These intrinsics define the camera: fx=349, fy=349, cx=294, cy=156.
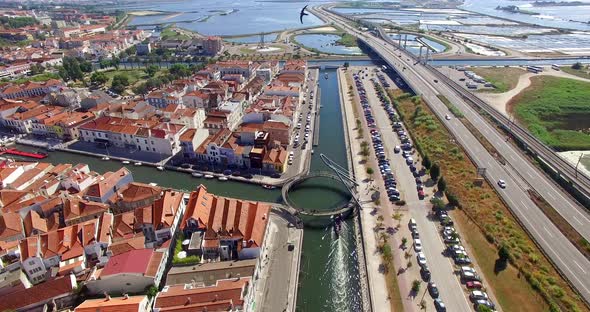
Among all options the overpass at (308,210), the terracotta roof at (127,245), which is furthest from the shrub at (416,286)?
the terracotta roof at (127,245)

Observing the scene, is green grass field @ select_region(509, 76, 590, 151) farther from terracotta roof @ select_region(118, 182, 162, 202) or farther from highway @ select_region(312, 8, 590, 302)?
terracotta roof @ select_region(118, 182, 162, 202)

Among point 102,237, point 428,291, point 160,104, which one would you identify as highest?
point 160,104

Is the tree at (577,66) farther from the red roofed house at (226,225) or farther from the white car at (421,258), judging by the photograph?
the red roofed house at (226,225)

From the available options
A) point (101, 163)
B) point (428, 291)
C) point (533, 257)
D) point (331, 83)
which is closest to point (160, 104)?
point (101, 163)

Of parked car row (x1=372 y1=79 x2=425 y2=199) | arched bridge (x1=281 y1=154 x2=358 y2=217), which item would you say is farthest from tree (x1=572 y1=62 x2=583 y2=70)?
arched bridge (x1=281 y1=154 x2=358 y2=217)

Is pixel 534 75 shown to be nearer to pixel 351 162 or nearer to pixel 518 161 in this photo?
pixel 518 161
